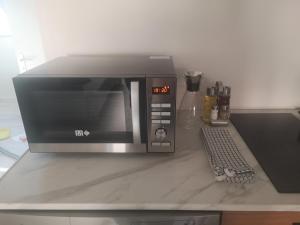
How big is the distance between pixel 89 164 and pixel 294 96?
1.07m

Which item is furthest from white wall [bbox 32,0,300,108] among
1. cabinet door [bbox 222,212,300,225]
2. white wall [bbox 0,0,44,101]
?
cabinet door [bbox 222,212,300,225]

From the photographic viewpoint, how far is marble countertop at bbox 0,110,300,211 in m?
0.71

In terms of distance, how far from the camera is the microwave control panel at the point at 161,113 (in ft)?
2.60

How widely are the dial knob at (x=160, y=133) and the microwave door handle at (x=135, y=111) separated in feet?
0.20

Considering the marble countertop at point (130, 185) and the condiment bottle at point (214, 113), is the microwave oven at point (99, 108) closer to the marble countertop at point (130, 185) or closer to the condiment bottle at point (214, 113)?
the marble countertop at point (130, 185)

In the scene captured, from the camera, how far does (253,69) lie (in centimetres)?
124

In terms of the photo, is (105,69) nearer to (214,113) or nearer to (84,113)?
(84,113)

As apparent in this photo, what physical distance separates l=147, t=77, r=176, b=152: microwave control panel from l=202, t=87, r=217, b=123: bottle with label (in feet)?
1.20

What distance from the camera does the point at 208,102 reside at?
1146 millimetres

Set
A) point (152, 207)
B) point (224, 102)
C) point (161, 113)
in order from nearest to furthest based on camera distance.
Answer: point (152, 207)
point (161, 113)
point (224, 102)

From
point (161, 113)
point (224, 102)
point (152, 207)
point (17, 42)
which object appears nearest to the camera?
point (152, 207)

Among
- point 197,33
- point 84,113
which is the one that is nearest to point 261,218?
point 84,113

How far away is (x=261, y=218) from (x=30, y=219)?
68 cm

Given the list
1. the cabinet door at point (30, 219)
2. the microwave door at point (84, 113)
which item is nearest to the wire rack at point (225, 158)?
the microwave door at point (84, 113)
